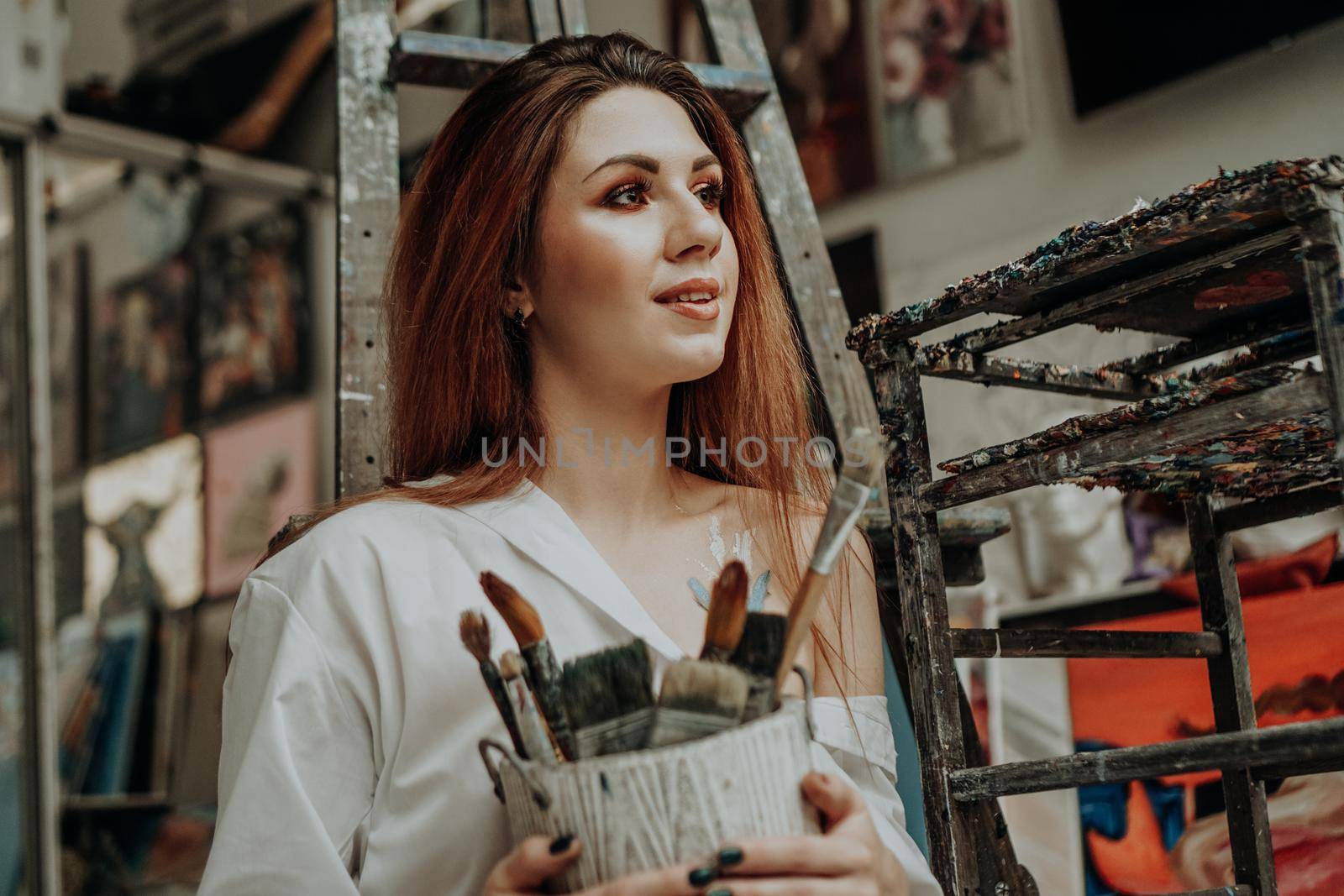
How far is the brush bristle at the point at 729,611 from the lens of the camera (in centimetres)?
93

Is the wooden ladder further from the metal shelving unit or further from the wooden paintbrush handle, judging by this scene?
the metal shelving unit

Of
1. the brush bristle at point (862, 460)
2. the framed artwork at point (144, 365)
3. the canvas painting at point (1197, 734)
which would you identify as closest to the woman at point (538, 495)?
the brush bristle at point (862, 460)

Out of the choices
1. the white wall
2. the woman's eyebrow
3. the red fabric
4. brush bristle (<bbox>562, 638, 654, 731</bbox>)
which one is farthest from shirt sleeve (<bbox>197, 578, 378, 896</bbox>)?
the white wall

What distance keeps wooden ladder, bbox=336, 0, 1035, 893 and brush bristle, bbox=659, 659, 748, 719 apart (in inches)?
26.3

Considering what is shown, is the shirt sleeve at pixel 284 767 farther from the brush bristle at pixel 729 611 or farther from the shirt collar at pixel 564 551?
the brush bristle at pixel 729 611

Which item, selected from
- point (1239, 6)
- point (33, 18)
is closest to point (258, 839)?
point (1239, 6)

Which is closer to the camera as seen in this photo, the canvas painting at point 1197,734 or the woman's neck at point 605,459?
the woman's neck at point 605,459

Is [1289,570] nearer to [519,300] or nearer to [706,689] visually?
[519,300]

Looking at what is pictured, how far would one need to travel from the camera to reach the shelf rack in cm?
100

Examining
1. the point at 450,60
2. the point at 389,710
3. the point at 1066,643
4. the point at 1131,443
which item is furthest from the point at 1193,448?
the point at 450,60

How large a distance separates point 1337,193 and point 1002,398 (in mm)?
1712

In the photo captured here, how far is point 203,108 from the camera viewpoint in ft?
13.9

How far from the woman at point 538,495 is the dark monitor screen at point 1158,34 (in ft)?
3.71

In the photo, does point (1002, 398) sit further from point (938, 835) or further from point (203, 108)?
point (203, 108)
